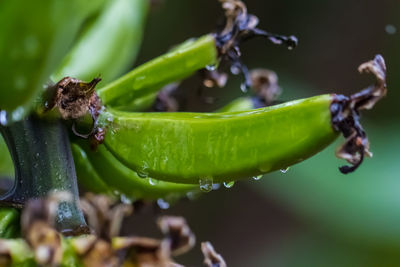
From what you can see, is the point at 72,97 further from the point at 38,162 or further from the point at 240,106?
the point at 240,106

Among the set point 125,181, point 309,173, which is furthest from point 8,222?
point 309,173

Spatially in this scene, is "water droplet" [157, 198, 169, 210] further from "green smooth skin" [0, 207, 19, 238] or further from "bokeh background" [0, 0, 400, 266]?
"bokeh background" [0, 0, 400, 266]

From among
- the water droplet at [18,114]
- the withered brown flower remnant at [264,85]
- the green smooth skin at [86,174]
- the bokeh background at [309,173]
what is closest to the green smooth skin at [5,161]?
the green smooth skin at [86,174]

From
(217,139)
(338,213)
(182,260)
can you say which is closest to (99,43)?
(217,139)

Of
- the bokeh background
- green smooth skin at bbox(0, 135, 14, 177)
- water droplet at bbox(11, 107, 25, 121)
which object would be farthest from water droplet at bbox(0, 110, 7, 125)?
the bokeh background

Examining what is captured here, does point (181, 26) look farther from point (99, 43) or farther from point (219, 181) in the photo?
point (219, 181)
